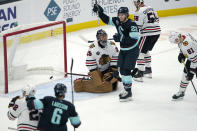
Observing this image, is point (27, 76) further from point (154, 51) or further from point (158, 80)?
point (154, 51)

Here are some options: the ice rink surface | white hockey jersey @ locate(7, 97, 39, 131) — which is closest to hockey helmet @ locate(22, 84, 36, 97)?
white hockey jersey @ locate(7, 97, 39, 131)

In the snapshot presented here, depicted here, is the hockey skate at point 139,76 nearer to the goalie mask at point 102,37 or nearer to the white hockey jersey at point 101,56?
the white hockey jersey at point 101,56

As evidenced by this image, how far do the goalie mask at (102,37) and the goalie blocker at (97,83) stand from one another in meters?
0.38

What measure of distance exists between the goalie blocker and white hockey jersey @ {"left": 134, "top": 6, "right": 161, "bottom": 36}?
0.90 meters

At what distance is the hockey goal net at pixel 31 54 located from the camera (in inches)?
263

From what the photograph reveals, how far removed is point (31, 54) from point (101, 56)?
3.77ft

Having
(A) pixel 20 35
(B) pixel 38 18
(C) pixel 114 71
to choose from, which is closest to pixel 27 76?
(A) pixel 20 35

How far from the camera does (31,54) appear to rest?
23.4ft

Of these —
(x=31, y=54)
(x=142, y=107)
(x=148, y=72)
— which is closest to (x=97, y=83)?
(x=142, y=107)

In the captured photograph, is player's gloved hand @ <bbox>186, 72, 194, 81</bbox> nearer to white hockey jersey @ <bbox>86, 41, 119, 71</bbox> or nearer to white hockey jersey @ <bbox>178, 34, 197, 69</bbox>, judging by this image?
white hockey jersey @ <bbox>178, 34, 197, 69</bbox>

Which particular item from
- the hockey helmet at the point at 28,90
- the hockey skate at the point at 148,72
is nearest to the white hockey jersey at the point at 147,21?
the hockey skate at the point at 148,72

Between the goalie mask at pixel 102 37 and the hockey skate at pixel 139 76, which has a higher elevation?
the goalie mask at pixel 102 37

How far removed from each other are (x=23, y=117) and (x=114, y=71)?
90.6 inches

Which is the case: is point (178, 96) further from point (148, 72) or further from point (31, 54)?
point (31, 54)
